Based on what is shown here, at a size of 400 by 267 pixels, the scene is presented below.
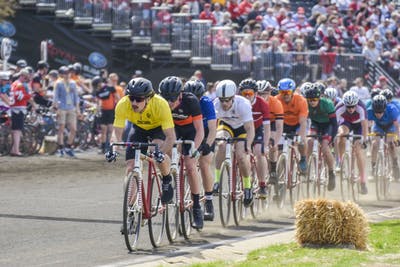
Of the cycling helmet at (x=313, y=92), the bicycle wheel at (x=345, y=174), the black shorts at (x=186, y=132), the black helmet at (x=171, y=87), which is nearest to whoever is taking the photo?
the black helmet at (x=171, y=87)

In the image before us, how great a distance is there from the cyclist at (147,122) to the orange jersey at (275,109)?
461 cm

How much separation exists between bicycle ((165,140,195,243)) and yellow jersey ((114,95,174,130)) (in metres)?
0.63

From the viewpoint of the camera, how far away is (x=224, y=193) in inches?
579

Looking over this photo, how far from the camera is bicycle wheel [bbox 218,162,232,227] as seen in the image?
1456 centimetres

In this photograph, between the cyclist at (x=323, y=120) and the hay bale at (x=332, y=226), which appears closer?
the hay bale at (x=332, y=226)

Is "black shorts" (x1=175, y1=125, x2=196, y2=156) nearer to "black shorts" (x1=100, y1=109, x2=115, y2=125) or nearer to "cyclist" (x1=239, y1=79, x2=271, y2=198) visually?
"cyclist" (x1=239, y1=79, x2=271, y2=198)

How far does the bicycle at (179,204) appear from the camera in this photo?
42.0ft

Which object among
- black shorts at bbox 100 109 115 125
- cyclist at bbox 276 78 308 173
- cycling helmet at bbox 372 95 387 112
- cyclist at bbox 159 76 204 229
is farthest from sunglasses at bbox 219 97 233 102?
black shorts at bbox 100 109 115 125

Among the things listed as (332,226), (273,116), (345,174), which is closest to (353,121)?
(345,174)

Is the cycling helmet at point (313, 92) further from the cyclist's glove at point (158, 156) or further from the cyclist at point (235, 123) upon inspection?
the cyclist's glove at point (158, 156)

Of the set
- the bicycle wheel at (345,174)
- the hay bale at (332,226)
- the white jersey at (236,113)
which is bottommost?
the hay bale at (332,226)

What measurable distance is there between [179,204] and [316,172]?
569cm

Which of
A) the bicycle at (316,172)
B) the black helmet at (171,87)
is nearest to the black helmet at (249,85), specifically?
the bicycle at (316,172)

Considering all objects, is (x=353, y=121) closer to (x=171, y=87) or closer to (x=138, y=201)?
(x=171, y=87)
